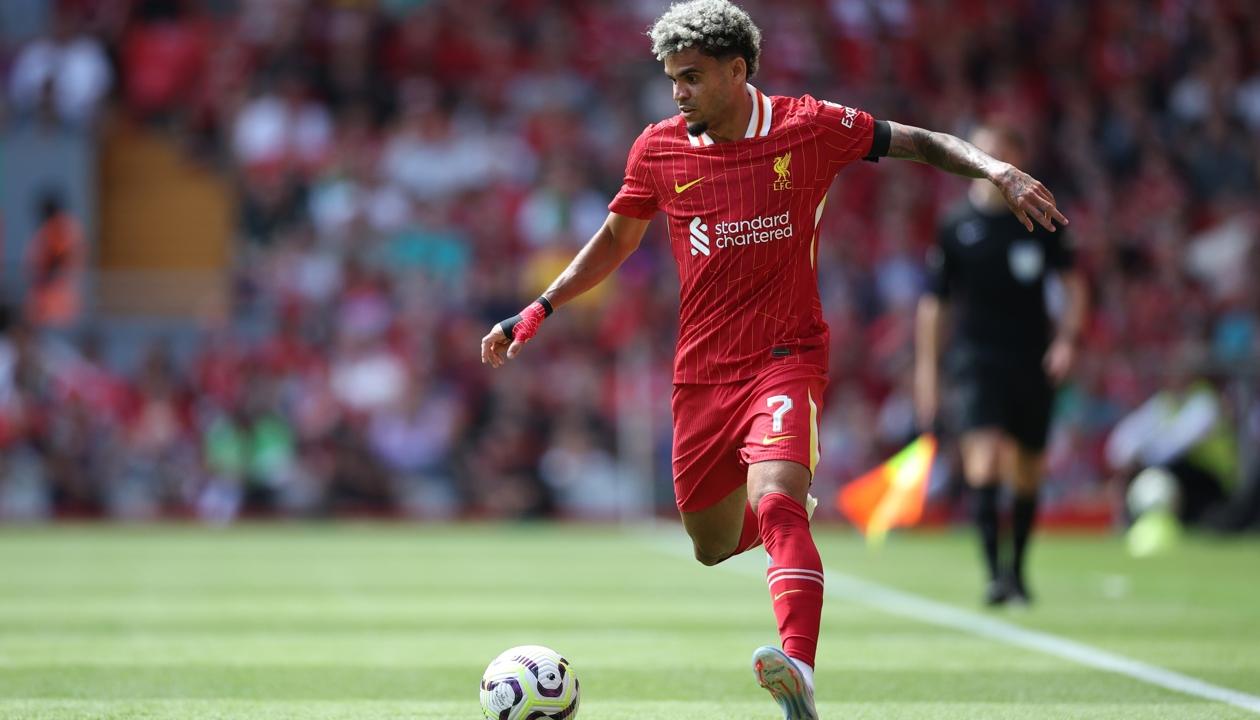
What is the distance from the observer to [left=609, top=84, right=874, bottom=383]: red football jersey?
6.04 m

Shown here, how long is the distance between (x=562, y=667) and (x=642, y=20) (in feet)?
65.0

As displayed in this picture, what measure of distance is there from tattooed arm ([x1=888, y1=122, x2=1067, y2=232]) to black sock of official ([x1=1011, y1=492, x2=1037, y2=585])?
463cm

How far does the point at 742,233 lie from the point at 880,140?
0.60 metres

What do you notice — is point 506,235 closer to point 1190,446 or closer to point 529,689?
point 1190,446

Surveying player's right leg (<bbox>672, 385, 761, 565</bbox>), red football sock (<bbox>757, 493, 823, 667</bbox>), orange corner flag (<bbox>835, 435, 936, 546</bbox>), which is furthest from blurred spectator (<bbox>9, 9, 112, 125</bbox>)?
red football sock (<bbox>757, 493, 823, 667</bbox>)

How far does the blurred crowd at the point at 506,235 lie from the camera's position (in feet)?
65.4

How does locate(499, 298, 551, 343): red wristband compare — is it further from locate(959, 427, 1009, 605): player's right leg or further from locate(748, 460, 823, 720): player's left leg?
locate(959, 427, 1009, 605): player's right leg

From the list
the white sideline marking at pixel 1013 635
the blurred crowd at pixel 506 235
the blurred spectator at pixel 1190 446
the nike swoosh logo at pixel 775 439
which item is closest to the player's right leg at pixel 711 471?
the nike swoosh logo at pixel 775 439

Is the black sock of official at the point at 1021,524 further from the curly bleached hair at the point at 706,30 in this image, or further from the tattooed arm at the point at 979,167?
the curly bleached hair at the point at 706,30

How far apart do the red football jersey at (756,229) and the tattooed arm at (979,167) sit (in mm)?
133

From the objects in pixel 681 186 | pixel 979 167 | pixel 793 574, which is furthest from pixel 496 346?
pixel 979 167

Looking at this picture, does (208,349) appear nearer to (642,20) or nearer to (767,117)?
(642,20)

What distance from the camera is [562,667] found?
226 inches

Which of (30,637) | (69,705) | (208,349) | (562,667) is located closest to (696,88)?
(562,667)
